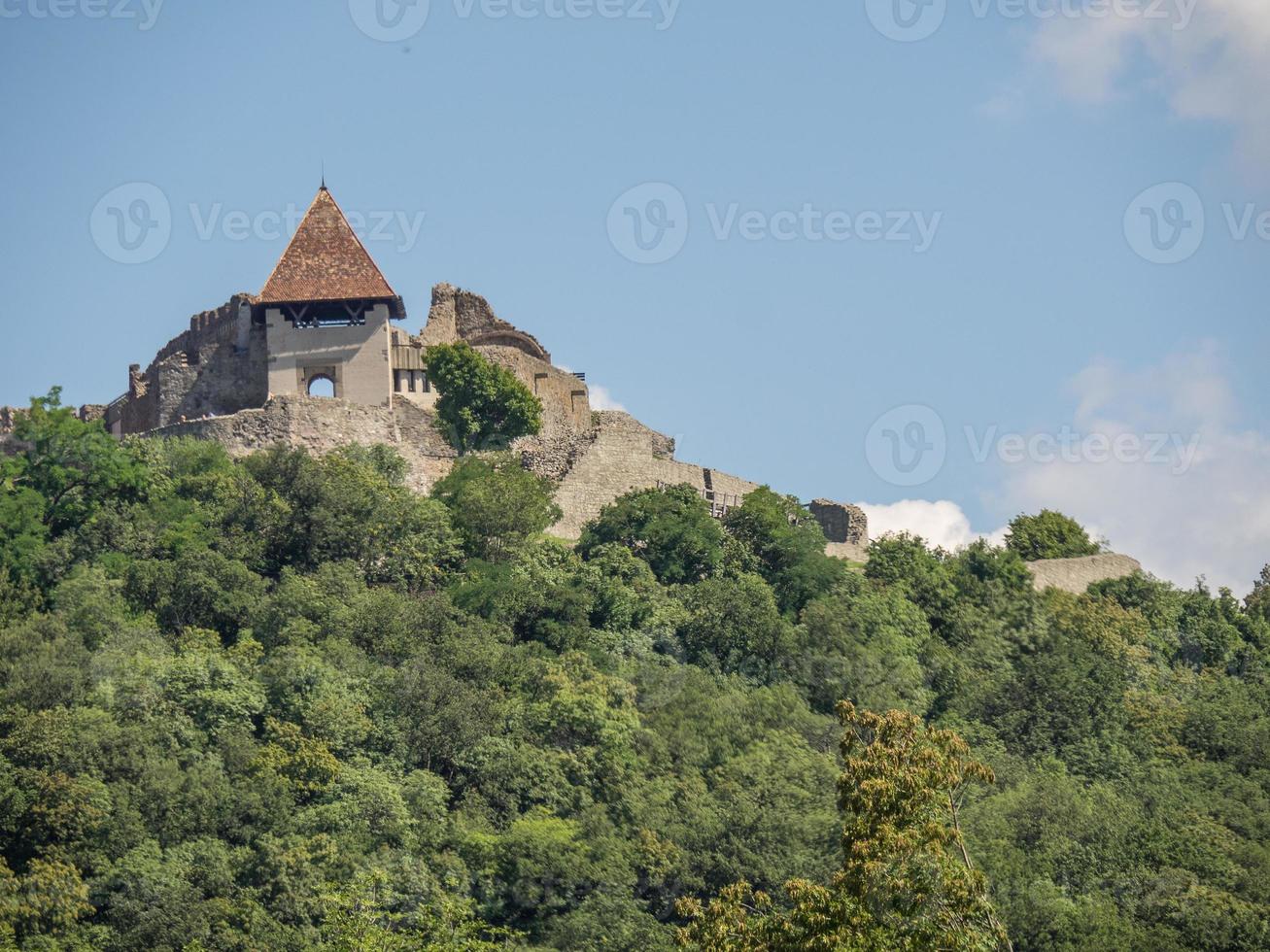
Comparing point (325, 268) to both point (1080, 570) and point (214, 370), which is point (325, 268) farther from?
point (1080, 570)

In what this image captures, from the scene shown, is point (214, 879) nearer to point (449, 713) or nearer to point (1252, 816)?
point (449, 713)

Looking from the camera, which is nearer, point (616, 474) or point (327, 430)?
point (327, 430)

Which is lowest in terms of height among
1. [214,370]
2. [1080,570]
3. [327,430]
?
[1080,570]

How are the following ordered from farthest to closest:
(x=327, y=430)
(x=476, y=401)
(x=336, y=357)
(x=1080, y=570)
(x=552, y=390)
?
(x=552, y=390) < (x=1080, y=570) < (x=476, y=401) < (x=336, y=357) < (x=327, y=430)

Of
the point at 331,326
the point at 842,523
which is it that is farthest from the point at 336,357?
the point at 842,523

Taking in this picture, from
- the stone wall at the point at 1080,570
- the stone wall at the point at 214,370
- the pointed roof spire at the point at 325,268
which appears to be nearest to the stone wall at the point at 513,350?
the pointed roof spire at the point at 325,268

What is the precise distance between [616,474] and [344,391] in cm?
634

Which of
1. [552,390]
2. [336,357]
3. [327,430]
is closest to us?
[327,430]

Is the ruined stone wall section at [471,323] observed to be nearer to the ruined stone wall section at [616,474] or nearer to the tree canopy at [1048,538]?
the ruined stone wall section at [616,474]

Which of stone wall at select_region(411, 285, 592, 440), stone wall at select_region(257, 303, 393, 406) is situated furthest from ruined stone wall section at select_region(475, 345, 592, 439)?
stone wall at select_region(257, 303, 393, 406)

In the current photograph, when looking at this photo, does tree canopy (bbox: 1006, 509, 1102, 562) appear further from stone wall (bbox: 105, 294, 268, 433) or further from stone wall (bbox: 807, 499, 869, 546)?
stone wall (bbox: 105, 294, 268, 433)

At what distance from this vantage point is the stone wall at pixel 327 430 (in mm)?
55469

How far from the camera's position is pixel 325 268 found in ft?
191

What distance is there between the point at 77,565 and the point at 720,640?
12579mm
